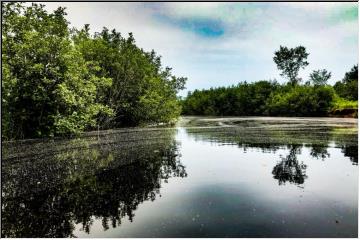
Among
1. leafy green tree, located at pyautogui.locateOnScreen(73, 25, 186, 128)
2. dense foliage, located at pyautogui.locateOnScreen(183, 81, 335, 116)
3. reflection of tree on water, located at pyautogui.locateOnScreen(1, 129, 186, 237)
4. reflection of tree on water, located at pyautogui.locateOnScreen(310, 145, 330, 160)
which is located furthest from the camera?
dense foliage, located at pyautogui.locateOnScreen(183, 81, 335, 116)

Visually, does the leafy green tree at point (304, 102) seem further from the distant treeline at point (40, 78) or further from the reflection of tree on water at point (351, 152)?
the reflection of tree on water at point (351, 152)

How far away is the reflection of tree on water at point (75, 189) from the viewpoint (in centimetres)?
687

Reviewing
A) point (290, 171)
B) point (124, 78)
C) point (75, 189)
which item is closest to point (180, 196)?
point (75, 189)

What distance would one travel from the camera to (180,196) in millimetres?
8602

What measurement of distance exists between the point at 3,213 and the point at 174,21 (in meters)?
13.9

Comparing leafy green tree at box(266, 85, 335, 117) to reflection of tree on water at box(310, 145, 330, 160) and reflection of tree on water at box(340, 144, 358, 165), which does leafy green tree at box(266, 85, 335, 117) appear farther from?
reflection of tree on water at box(310, 145, 330, 160)

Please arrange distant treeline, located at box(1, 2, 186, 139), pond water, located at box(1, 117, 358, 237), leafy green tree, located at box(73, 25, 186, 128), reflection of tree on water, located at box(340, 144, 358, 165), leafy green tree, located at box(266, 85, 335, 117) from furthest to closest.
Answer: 1. leafy green tree, located at box(266, 85, 335, 117)
2. leafy green tree, located at box(73, 25, 186, 128)
3. distant treeline, located at box(1, 2, 186, 139)
4. reflection of tree on water, located at box(340, 144, 358, 165)
5. pond water, located at box(1, 117, 358, 237)

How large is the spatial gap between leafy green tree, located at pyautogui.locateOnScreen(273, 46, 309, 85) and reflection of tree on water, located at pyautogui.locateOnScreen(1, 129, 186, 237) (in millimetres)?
86410

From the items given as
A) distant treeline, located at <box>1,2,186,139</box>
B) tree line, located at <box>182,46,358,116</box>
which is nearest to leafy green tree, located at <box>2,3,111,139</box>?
distant treeline, located at <box>1,2,186,139</box>

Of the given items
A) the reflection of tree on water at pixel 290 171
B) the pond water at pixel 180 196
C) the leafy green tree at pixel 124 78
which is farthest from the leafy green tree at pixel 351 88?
the pond water at pixel 180 196

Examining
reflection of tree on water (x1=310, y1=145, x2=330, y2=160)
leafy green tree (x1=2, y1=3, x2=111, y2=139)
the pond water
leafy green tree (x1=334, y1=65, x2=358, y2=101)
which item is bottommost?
the pond water

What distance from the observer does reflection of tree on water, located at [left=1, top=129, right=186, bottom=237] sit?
6.87m

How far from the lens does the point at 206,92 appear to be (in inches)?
5719

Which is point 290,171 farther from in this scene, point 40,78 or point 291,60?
point 291,60
